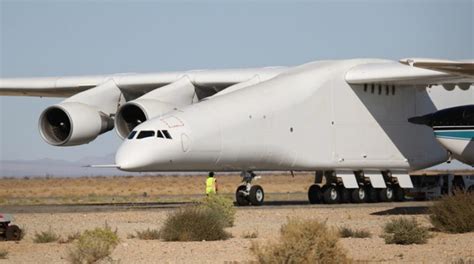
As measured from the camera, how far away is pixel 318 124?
37.7 metres

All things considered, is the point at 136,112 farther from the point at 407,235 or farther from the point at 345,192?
the point at 407,235

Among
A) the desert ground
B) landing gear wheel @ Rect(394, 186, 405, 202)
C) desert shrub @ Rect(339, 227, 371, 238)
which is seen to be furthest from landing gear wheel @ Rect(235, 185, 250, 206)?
desert shrub @ Rect(339, 227, 371, 238)

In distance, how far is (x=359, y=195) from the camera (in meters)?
39.3

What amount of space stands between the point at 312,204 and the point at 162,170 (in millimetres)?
6277

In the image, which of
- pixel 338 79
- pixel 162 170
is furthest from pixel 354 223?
pixel 338 79

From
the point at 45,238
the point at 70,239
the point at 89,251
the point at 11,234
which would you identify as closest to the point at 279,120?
the point at 11,234

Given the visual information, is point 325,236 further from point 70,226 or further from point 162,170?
point 162,170

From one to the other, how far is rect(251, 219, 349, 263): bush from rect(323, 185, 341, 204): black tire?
2169 cm

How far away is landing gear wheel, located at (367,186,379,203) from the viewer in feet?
131

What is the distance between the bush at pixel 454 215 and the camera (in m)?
24.3

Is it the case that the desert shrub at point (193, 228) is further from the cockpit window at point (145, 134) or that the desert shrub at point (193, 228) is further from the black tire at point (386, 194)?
the black tire at point (386, 194)

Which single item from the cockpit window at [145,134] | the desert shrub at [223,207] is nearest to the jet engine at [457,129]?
the desert shrub at [223,207]

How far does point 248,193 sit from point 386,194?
564cm

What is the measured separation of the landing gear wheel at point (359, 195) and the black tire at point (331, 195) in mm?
507
